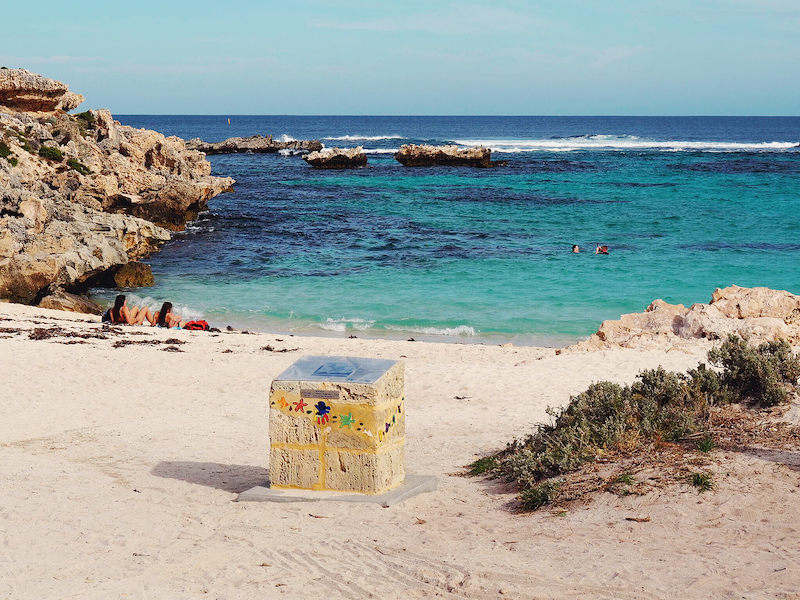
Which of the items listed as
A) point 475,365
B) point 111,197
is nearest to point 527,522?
point 475,365

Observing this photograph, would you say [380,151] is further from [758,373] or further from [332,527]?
[332,527]

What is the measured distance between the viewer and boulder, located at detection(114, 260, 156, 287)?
2103 cm

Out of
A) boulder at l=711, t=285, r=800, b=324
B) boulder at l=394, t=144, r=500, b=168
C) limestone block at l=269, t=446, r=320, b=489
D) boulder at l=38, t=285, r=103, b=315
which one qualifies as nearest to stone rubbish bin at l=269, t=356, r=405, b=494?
limestone block at l=269, t=446, r=320, b=489

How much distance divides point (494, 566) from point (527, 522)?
100 cm

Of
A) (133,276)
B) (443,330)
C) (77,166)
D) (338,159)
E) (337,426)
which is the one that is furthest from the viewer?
(338,159)

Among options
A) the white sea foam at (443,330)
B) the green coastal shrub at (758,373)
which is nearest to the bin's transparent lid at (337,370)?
the green coastal shrub at (758,373)

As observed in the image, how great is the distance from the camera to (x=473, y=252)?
84.6 ft

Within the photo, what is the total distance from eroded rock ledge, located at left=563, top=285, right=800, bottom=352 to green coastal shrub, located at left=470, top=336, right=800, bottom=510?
15.2ft

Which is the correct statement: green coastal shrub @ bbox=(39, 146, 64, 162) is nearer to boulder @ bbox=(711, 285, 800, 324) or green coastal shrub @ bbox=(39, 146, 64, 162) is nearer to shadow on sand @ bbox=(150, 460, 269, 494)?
shadow on sand @ bbox=(150, 460, 269, 494)

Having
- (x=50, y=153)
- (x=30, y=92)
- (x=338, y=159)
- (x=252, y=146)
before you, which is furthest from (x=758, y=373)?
(x=252, y=146)

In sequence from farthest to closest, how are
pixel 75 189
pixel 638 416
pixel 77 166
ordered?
pixel 77 166 → pixel 75 189 → pixel 638 416

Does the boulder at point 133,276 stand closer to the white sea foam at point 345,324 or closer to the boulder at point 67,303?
the boulder at point 67,303

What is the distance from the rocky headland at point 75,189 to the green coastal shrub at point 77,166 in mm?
39

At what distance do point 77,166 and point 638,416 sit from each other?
23.4 metres
